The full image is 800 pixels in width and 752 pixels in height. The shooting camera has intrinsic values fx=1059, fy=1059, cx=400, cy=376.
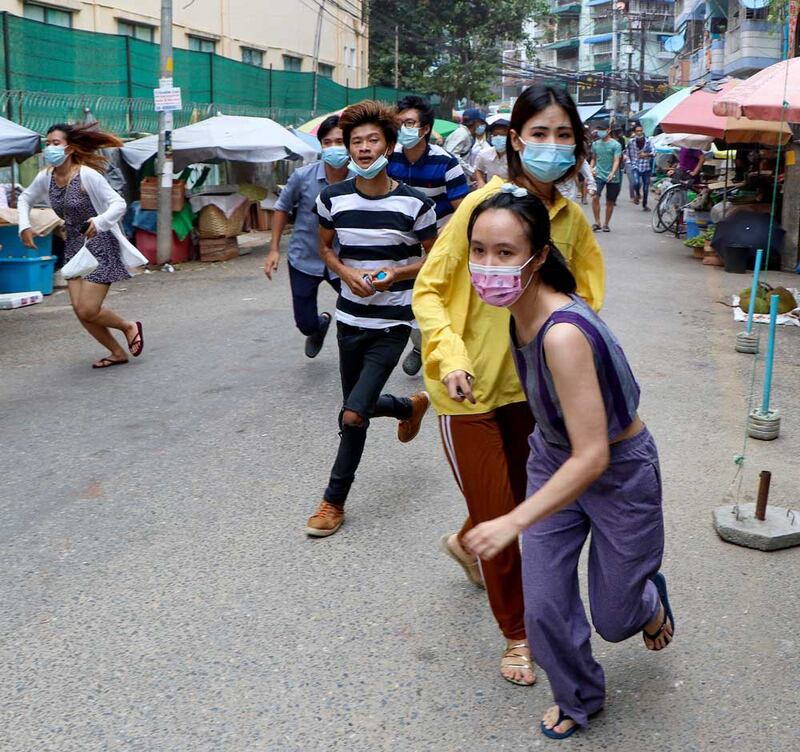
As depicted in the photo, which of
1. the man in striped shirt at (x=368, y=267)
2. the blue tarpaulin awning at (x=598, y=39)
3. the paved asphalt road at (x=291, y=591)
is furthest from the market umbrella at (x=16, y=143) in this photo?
the blue tarpaulin awning at (x=598, y=39)

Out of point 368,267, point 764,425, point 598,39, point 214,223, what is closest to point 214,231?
point 214,223

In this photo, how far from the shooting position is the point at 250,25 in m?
25.7

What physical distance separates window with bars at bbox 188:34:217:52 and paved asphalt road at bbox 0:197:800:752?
1683 centimetres

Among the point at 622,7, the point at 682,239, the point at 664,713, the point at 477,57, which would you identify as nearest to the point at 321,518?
the point at 664,713

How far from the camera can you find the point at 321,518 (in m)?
4.68

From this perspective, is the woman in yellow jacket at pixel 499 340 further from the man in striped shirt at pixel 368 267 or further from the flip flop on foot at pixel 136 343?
the flip flop on foot at pixel 136 343

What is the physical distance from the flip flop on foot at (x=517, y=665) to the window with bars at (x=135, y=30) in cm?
1872

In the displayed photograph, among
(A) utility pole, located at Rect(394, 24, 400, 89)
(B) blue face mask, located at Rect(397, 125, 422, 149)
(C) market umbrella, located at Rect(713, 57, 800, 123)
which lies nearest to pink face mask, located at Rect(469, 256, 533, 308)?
(B) blue face mask, located at Rect(397, 125, 422, 149)

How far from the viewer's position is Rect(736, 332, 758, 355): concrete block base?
8703 mm

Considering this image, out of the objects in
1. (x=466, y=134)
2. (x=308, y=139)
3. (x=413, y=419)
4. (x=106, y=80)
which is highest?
(x=106, y=80)

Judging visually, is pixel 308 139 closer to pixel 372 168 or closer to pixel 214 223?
pixel 214 223

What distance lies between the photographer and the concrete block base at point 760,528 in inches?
176

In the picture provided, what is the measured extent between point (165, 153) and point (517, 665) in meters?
11.8

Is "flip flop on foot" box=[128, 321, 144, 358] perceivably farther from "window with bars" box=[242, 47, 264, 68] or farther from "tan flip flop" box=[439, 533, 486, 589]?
"window with bars" box=[242, 47, 264, 68]
